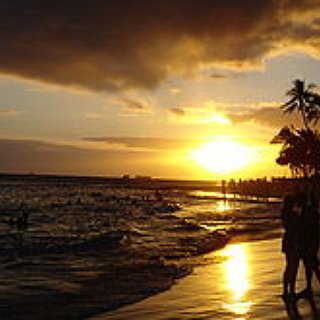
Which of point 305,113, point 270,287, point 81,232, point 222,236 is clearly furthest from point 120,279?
point 305,113

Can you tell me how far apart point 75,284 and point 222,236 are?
17.1 meters

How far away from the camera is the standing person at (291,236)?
12680 mm

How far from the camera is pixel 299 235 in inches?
499

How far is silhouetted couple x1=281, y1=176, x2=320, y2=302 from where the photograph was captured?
41.6ft

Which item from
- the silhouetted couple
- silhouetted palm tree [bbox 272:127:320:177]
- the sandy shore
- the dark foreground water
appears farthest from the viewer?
silhouetted palm tree [bbox 272:127:320:177]

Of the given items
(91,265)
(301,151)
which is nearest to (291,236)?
(91,265)

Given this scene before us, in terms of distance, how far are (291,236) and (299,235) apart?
164 mm

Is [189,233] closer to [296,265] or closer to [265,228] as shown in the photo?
[265,228]

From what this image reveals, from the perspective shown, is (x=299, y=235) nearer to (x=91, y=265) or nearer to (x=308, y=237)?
(x=308, y=237)

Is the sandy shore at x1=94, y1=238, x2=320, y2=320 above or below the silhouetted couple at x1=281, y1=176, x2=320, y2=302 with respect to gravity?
below

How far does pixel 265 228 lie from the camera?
40.8 m

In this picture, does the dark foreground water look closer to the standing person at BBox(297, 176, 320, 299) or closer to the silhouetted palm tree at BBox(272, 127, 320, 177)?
the standing person at BBox(297, 176, 320, 299)

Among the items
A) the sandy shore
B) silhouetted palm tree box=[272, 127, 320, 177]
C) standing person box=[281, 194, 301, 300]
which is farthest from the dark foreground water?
silhouetted palm tree box=[272, 127, 320, 177]

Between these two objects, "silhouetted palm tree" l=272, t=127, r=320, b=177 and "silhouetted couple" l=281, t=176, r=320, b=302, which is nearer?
"silhouetted couple" l=281, t=176, r=320, b=302
